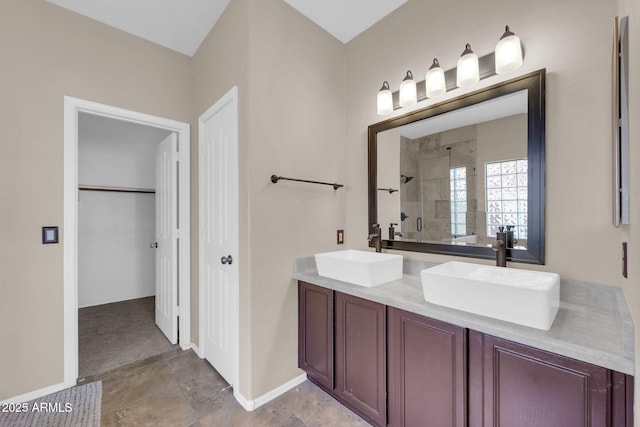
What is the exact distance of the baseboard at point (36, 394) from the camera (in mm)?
1736

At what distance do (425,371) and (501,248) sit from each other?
28.4 inches

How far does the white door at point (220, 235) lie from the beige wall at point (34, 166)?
2.90 ft

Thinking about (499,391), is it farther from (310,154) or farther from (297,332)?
(310,154)

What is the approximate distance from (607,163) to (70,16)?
11.0 ft

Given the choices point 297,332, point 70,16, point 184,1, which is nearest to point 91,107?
point 70,16

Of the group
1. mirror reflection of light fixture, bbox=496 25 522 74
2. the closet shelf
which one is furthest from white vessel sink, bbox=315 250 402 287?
the closet shelf

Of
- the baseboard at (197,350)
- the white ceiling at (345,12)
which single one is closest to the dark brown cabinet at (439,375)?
the baseboard at (197,350)

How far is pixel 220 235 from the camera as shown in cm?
204

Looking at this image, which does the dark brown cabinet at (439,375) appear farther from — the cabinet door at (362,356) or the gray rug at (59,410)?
the gray rug at (59,410)

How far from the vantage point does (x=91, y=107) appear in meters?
2.00

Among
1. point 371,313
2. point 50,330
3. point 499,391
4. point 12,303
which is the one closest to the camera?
point 499,391

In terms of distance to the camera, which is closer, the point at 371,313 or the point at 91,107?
the point at 371,313

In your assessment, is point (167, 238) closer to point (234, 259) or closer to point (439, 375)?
point (234, 259)

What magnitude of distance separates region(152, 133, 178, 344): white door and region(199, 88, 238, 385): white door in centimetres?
37
